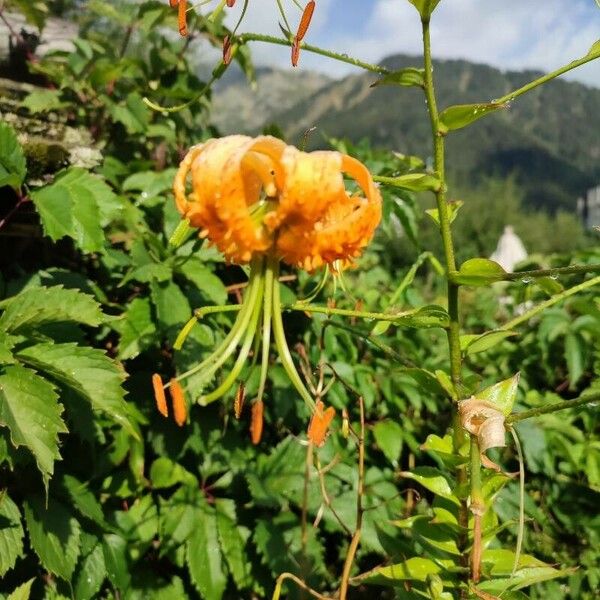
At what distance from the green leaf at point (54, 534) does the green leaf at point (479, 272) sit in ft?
2.37

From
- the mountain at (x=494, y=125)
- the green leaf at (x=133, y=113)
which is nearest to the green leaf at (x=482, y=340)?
the green leaf at (x=133, y=113)

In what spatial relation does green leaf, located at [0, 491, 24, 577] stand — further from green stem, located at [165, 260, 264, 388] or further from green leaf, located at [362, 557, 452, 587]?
green leaf, located at [362, 557, 452, 587]

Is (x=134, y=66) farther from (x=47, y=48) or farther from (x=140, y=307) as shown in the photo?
(x=140, y=307)

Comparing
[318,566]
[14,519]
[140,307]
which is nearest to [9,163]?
→ [140,307]

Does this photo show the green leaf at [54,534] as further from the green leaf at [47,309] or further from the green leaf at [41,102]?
the green leaf at [41,102]

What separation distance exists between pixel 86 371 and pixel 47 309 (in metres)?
0.10

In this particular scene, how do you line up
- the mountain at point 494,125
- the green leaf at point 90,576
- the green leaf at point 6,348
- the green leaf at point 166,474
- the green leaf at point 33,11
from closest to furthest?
the green leaf at point 6,348 → the green leaf at point 90,576 → the green leaf at point 166,474 → the green leaf at point 33,11 → the mountain at point 494,125

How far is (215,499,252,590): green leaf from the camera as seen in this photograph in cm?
117

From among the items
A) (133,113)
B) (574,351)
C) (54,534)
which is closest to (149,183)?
(133,113)

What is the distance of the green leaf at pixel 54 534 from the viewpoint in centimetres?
95

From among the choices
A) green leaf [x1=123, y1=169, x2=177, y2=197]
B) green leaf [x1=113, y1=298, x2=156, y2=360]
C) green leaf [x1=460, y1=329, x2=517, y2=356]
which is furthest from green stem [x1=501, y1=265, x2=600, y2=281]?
green leaf [x1=123, y1=169, x2=177, y2=197]

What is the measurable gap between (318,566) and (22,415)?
2.34ft

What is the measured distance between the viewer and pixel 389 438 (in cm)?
144

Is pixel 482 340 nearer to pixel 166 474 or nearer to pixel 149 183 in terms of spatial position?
pixel 166 474
